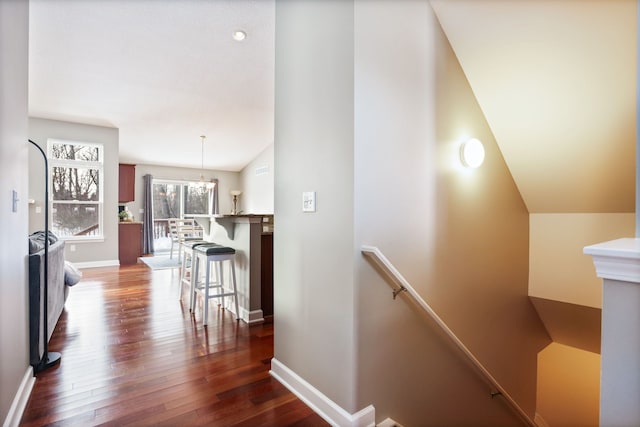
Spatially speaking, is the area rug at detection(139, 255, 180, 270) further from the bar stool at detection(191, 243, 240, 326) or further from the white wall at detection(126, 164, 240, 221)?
the bar stool at detection(191, 243, 240, 326)

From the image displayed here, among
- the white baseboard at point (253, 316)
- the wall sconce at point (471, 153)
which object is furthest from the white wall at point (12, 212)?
the wall sconce at point (471, 153)

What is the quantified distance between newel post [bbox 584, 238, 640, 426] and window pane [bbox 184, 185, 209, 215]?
985 cm

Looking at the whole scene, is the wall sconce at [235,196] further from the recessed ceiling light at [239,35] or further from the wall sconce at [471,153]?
the wall sconce at [471,153]

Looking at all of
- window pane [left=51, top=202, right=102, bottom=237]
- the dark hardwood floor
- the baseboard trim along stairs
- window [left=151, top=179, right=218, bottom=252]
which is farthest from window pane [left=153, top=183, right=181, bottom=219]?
the baseboard trim along stairs

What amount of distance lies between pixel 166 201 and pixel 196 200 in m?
0.86

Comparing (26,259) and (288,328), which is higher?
(26,259)

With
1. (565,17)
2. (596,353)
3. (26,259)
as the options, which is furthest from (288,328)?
(596,353)

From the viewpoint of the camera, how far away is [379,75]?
179 centimetres

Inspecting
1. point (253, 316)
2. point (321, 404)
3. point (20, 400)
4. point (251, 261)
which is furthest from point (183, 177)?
point (321, 404)

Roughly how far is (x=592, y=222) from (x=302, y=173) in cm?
283

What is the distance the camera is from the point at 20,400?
69.2 inches

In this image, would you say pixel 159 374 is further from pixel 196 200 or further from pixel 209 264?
pixel 196 200

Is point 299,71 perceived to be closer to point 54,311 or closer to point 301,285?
point 301,285

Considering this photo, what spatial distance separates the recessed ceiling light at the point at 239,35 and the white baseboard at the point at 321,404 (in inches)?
143
